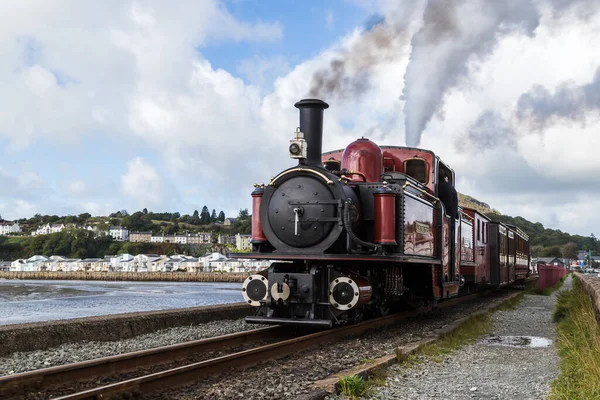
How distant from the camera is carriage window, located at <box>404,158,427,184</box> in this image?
1347 cm

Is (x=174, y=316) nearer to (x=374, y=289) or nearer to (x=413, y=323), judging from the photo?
(x=374, y=289)

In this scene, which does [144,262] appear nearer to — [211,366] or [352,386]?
[211,366]

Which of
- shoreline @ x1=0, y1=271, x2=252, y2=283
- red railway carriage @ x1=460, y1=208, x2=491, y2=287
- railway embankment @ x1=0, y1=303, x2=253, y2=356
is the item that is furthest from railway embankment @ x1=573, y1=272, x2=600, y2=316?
shoreline @ x1=0, y1=271, x2=252, y2=283

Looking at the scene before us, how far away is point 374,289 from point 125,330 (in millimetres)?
→ 4512

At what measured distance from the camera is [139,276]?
130 meters

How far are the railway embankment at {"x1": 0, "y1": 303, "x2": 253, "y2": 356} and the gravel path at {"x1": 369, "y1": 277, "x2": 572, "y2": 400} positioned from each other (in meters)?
4.84

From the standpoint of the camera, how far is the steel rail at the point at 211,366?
5618 millimetres

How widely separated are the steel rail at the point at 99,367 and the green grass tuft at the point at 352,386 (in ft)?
7.87

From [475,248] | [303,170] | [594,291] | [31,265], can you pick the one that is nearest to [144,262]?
[31,265]

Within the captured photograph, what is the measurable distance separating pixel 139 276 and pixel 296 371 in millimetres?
127256

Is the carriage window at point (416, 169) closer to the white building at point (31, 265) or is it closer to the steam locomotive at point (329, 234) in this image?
the steam locomotive at point (329, 234)

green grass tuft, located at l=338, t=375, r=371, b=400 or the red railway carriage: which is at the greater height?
the red railway carriage

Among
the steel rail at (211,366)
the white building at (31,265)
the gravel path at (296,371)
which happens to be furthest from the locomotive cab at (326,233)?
the white building at (31,265)

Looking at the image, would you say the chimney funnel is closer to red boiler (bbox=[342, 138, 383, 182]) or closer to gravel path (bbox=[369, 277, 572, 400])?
red boiler (bbox=[342, 138, 383, 182])
